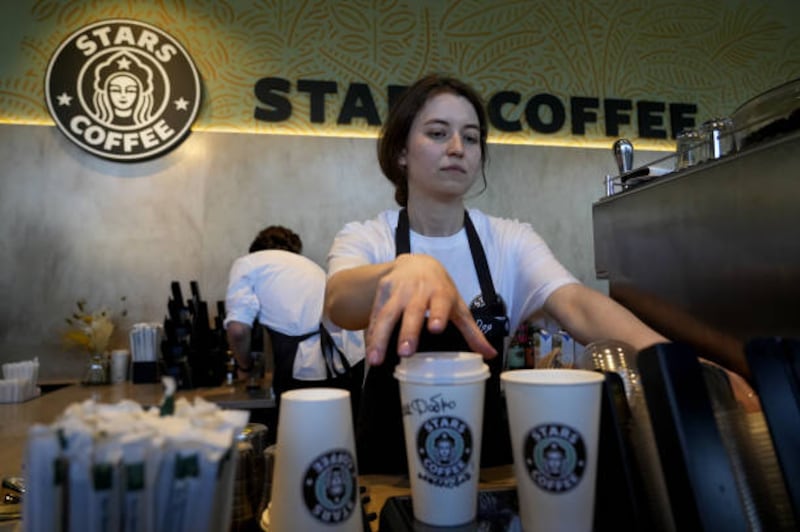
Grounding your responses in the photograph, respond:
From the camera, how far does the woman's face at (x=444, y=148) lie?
1.44 m

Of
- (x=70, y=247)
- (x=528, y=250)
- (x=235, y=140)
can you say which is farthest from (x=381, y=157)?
(x=70, y=247)

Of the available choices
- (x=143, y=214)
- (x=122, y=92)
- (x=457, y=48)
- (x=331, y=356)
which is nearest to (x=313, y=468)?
(x=331, y=356)

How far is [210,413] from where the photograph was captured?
53cm

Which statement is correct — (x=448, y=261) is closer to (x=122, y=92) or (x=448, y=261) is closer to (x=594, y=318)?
(x=594, y=318)

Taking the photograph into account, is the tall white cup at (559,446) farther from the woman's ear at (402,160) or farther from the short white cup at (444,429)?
the woman's ear at (402,160)

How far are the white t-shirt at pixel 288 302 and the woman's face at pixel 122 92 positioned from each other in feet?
4.55

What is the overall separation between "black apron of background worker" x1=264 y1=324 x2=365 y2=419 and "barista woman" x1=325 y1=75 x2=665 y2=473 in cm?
115

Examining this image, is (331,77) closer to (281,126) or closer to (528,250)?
(281,126)

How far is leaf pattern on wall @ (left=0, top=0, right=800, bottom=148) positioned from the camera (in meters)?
3.51

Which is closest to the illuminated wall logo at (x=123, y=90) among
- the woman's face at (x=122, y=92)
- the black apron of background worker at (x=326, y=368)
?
the woman's face at (x=122, y=92)

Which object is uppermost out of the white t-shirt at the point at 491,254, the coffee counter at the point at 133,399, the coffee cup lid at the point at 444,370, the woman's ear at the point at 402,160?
the woman's ear at the point at 402,160

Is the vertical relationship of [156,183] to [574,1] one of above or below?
below

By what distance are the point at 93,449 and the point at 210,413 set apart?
10 cm

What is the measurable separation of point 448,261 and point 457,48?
108 inches
